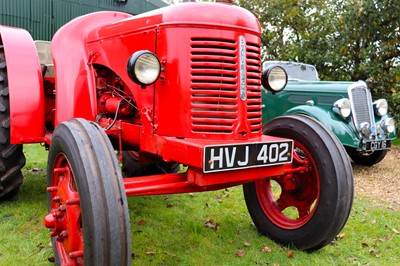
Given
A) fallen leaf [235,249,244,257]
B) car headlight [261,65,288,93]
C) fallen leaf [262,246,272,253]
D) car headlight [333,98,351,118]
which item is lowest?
fallen leaf [235,249,244,257]

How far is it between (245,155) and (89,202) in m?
0.93

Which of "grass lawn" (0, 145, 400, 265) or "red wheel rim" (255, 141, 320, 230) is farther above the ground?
"red wheel rim" (255, 141, 320, 230)

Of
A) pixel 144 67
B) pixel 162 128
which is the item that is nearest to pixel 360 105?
pixel 162 128

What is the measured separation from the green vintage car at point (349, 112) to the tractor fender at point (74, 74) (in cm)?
280

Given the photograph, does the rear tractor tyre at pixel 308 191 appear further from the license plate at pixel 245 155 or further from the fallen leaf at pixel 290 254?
the license plate at pixel 245 155

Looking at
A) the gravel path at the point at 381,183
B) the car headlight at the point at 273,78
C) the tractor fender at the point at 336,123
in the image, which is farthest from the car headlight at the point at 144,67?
the tractor fender at the point at 336,123

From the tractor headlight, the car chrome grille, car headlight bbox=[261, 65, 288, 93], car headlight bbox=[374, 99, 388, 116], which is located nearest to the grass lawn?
car headlight bbox=[261, 65, 288, 93]

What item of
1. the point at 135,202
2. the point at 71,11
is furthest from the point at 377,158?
the point at 71,11

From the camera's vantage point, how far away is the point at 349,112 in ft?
19.6

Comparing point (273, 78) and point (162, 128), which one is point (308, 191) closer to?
point (273, 78)

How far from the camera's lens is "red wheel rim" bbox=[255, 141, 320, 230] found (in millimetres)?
3129

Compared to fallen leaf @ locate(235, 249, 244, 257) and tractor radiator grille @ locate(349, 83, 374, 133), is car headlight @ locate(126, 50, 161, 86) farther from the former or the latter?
tractor radiator grille @ locate(349, 83, 374, 133)

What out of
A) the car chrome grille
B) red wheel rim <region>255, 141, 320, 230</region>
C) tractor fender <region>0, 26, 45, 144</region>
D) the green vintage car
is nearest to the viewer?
red wheel rim <region>255, 141, 320, 230</region>

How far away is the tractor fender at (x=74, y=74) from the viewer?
10.7 feet
